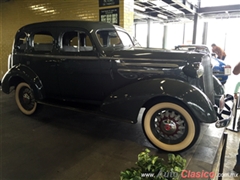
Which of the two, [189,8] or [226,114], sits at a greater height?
[189,8]

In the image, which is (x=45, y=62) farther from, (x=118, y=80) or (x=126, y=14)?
(x=126, y=14)

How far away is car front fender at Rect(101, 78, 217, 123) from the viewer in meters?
2.22

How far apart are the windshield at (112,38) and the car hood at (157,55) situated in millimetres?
367

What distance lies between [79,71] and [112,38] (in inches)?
31.4

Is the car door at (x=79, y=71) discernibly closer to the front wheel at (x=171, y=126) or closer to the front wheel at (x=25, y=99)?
the front wheel at (x=25, y=99)

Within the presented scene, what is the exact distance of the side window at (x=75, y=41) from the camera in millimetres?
3206

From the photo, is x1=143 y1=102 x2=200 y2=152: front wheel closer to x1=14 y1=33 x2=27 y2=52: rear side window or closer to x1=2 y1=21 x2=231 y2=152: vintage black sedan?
x1=2 y1=21 x2=231 y2=152: vintage black sedan

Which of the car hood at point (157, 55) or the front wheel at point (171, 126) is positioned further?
the car hood at point (157, 55)

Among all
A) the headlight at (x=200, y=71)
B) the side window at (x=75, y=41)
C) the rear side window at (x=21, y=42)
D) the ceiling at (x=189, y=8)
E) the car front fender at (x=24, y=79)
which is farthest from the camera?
the ceiling at (x=189, y=8)

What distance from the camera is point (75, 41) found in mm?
3531

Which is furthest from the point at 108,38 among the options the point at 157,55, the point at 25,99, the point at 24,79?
the point at 25,99

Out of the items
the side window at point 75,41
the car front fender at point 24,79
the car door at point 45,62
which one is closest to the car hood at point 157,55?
the side window at point 75,41

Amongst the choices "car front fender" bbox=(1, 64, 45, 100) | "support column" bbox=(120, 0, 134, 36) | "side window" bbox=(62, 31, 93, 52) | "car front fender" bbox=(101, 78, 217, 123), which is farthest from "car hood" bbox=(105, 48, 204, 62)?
"support column" bbox=(120, 0, 134, 36)

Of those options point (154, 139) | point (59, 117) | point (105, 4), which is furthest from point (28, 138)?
point (105, 4)
